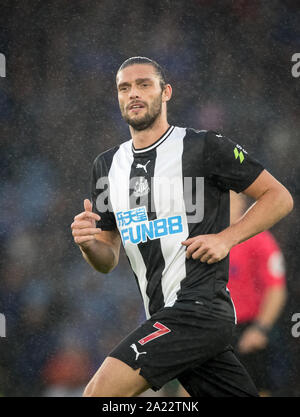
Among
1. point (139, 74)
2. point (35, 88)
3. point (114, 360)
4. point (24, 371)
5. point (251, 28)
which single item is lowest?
point (24, 371)

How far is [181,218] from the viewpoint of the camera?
2742mm

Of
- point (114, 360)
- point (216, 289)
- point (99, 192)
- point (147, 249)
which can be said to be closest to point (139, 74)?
point (99, 192)

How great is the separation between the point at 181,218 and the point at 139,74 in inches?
31.6

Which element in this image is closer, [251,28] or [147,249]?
[147,249]

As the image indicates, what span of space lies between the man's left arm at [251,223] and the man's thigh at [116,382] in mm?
552

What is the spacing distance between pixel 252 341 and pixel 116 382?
3.54 m

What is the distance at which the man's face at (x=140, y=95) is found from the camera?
9.59ft

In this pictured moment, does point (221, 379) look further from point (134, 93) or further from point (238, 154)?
point (134, 93)

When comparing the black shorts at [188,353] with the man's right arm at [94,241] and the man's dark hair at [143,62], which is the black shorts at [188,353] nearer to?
the man's right arm at [94,241]

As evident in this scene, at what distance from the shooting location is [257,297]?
576 cm

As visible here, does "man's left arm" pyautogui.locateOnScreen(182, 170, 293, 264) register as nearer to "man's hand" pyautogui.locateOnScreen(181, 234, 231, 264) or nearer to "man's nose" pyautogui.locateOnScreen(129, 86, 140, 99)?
"man's hand" pyautogui.locateOnScreen(181, 234, 231, 264)

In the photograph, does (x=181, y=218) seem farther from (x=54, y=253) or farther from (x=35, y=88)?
(x=35, y=88)

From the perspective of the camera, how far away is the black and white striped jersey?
2646 millimetres

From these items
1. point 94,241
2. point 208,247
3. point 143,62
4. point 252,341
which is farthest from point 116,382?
point 252,341
